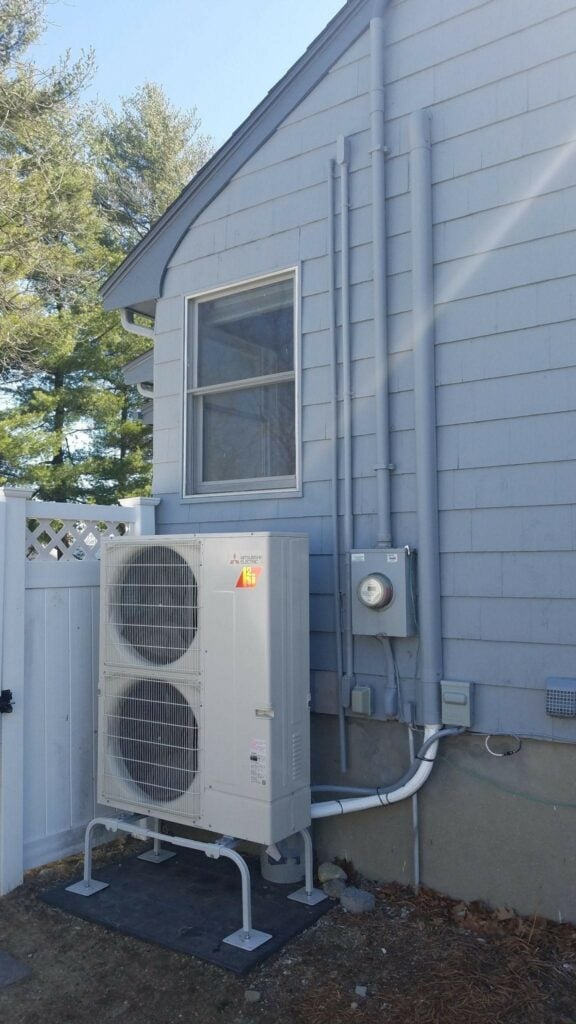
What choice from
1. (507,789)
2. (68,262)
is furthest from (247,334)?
(68,262)

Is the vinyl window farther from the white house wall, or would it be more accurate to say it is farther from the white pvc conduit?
the white pvc conduit

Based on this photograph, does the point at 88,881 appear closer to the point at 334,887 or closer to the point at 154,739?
the point at 154,739

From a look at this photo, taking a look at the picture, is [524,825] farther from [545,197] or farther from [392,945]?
[545,197]

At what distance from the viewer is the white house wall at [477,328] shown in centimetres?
283

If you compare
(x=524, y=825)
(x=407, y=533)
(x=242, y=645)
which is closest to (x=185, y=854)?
(x=242, y=645)

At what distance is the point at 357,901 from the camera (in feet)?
9.85

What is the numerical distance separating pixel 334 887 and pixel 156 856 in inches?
36.0

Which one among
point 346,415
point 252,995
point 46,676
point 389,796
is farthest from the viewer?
point 46,676

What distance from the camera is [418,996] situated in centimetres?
240

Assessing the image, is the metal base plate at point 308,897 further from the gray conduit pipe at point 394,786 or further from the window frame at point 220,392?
the window frame at point 220,392

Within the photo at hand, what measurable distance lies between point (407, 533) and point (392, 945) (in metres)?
1.57

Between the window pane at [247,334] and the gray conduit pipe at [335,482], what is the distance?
0.98 feet

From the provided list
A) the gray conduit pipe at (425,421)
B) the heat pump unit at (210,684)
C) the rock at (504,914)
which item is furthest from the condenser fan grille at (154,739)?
the rock at (504,914)

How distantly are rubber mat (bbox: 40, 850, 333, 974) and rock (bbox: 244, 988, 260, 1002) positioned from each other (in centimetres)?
9
